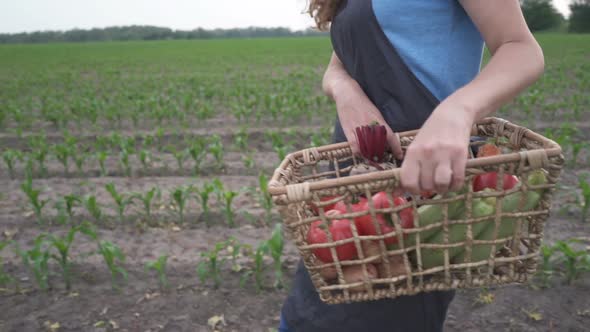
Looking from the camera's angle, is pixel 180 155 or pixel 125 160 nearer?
pixel 125 160

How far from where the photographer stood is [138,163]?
5.92 metres

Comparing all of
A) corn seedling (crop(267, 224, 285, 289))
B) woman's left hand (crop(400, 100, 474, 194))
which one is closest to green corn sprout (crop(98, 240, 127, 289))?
corn seedling (crop(267, 224, 285, 289))

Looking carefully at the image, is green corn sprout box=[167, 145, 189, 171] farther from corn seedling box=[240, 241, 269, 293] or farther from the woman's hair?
the woman's hair

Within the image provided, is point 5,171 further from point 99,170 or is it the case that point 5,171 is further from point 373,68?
point 373,68

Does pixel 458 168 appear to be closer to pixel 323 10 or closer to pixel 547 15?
pixel 323 10

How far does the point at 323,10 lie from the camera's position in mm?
1510

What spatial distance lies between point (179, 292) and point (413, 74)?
7.91 ft

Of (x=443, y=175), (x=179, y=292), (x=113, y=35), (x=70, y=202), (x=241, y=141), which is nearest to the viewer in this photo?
(x=443, y=175)

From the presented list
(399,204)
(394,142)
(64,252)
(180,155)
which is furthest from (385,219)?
(180,155)

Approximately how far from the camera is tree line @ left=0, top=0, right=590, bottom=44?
5381cm

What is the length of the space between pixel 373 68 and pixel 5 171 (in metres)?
5.80

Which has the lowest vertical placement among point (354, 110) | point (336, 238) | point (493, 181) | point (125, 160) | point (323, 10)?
point (125, 160)

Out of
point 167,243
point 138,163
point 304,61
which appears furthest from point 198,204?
point 304,61

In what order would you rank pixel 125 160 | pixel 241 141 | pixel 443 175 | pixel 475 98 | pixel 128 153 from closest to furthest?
1. pixel 443 175
2. pixel 475 98
3. pixel 125 160
4. pixel 128 153
5. pixel 241 141
